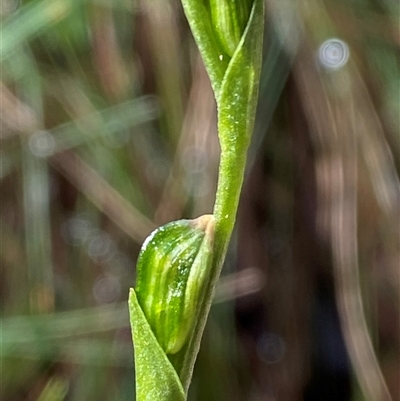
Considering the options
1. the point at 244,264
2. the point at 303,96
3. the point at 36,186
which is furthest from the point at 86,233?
the point at 303,96

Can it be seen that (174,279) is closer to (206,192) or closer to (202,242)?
(202,242)

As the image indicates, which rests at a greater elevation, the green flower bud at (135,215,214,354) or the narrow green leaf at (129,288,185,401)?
the green flower bud at (135,215,214,354)

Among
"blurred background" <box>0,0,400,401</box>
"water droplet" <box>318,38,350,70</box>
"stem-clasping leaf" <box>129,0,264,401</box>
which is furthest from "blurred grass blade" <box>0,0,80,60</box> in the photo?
"stem-clasping leaf" <box>129,0,264,401</box>

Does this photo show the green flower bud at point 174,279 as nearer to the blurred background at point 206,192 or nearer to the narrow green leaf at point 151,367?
the narrow green leaf at point 151,367

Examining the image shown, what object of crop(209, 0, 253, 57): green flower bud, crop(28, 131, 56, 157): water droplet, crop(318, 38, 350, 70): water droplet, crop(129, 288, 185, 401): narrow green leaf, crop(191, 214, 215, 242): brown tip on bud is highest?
crop(28, 131, 56, 157): water droplet

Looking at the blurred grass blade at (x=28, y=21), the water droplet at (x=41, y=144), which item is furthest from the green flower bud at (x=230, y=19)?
the water droplet at (x=41, y=144)

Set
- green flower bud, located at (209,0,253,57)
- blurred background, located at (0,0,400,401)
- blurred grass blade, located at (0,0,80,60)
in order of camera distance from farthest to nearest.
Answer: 1. blurred background, located at (0,0,400,401)
2. blurred grass blade, located at (0,0,80,60)
3. green flower bud, located at (209,0,253,57)

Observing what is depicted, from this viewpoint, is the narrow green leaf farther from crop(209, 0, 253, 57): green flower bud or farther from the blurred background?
the blurred background
